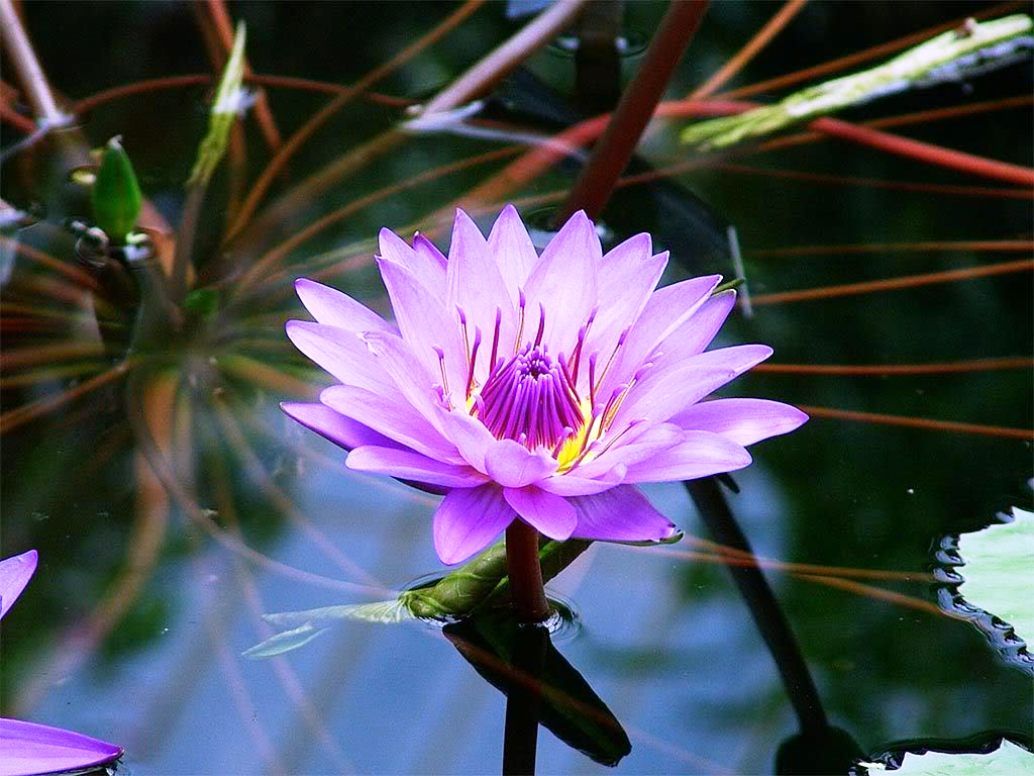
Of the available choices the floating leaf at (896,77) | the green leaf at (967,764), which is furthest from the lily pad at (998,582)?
the floating leaf at (896,77)

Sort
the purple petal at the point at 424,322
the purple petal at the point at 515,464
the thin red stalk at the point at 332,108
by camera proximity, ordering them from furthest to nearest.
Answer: the thin red stalk at the point at 332,108 → the purple petal at the point at 424,322 → the purple petal at the point at 515,464

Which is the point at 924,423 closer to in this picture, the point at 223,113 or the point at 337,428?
the point at 337,428

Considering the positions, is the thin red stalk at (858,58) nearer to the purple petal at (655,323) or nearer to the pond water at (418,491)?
the pond water at (418,491)

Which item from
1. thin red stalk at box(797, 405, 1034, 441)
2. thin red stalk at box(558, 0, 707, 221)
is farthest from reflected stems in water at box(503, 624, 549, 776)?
thin red stalk at box(558, 0, 707, 221)

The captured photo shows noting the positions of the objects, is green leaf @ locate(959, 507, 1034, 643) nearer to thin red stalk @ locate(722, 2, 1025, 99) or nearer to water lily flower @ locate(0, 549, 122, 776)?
water lily flower @ locate(0, 549, 122, 776)

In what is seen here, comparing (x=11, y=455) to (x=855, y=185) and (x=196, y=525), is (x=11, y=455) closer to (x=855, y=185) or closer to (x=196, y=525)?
(x=196, y=525)

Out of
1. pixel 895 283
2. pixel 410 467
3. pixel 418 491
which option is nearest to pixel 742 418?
pixel 410 467
